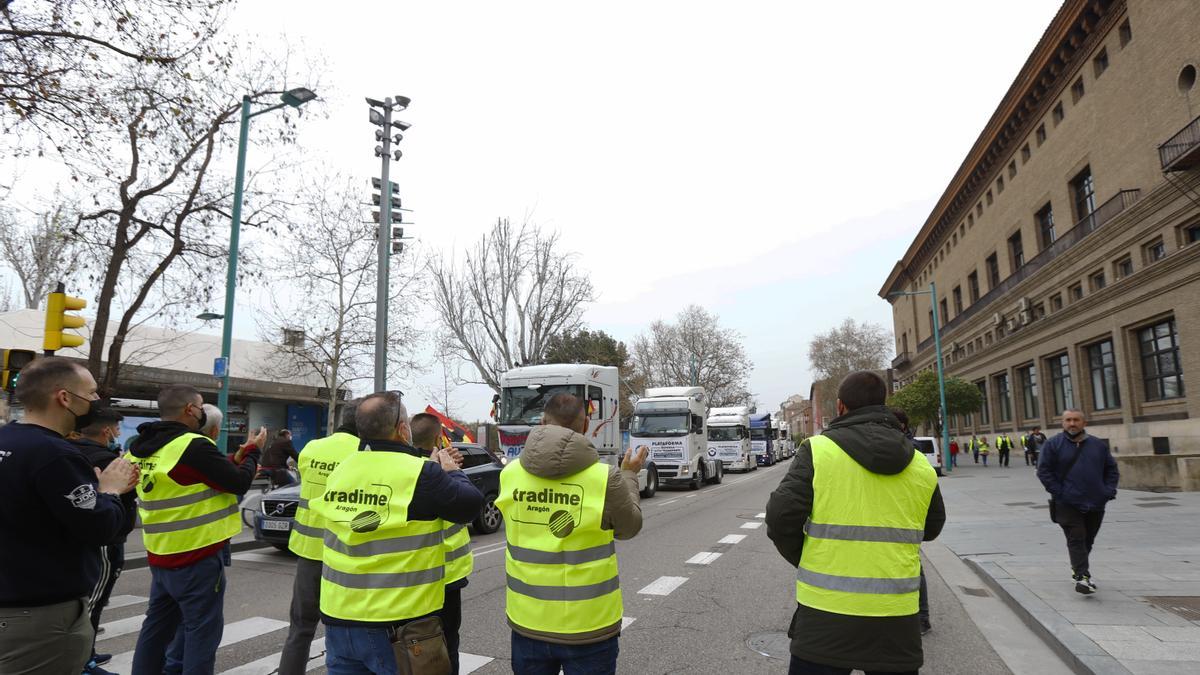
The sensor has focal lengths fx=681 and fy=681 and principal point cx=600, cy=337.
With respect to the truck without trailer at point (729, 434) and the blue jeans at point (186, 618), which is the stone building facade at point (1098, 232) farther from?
the blue jeans at point (186, 618)

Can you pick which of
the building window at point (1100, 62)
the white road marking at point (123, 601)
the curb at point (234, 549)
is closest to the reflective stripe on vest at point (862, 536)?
the white road marking at point (123, 601)

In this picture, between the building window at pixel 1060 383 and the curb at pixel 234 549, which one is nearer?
the curb at pixel 234 549

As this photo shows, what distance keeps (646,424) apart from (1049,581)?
48.7 ft

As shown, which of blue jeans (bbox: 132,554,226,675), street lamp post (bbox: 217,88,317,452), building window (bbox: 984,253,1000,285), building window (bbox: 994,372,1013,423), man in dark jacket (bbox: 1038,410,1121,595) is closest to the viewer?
blue jeans (bbox: 132,554,226,675)

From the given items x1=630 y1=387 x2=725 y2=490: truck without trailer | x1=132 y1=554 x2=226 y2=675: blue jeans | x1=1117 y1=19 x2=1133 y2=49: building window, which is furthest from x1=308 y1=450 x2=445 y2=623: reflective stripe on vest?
x1=1117 y1=19 x2=1133 y2=49: building window

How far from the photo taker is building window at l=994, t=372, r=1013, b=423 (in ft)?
128

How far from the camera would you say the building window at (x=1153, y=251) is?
2280 cm

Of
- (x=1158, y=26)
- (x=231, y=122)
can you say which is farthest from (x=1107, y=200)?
(x=231, y=122)

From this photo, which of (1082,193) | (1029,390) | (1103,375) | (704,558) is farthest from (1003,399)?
(704,558)

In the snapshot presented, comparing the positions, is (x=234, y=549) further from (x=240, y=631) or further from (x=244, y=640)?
(x=244, y=640)

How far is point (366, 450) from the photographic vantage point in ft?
10.1

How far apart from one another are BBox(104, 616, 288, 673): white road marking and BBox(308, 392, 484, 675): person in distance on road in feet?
→ 10.5

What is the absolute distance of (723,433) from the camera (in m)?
31.6

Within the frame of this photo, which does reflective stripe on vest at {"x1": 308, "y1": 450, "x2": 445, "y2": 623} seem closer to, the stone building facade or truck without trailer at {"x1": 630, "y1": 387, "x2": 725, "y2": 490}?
truck without trailer at {"x1": 630, "y1": 387, "x2": 725, "y2": 490}
